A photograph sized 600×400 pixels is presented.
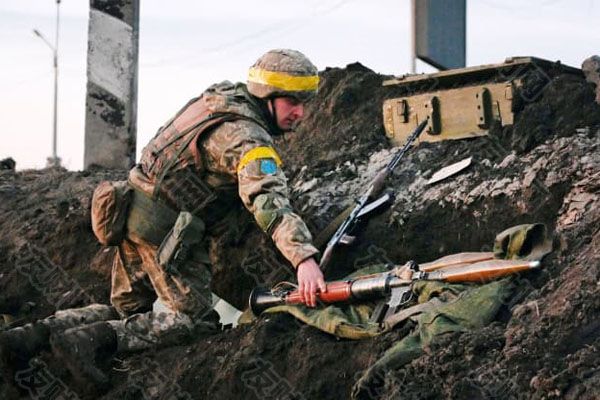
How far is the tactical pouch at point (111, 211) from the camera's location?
696 centimetres

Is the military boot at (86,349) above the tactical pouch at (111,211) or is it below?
below

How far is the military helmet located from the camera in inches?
263

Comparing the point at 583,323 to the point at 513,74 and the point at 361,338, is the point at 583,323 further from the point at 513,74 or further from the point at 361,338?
the point at 513,74

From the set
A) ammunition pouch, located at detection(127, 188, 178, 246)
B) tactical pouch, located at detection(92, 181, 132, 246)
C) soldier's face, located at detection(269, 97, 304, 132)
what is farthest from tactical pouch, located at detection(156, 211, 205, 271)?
soldier's face, located at detection(269, 97, 304, 132)

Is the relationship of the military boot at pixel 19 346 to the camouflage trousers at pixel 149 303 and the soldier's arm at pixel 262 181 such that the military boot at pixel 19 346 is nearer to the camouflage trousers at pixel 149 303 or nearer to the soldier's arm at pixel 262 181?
the camouflage trousers at pixel 149 303

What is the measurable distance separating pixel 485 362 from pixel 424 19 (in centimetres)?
533

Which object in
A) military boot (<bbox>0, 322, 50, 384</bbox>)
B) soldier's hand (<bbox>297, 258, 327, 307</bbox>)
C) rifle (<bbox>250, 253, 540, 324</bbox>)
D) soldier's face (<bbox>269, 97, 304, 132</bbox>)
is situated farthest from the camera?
soldier's face (<bbox>269, 97, 304, 132</bbox>)

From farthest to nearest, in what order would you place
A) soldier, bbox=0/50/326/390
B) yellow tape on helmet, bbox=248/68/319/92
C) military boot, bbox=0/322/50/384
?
yellow tape on helmet, bbox=248/68/319/92
military boot, bbox=0/322/50/384
soldier, bbox=0/50/326/390

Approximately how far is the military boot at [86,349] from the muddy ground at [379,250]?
0.12 meters

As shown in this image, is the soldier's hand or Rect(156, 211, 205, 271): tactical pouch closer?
the soldier's hand

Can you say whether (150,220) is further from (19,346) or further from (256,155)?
(19,346)

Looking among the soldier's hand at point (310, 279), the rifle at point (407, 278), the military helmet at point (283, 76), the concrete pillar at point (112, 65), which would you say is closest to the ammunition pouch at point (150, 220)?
the military helmet at point (283, 76)

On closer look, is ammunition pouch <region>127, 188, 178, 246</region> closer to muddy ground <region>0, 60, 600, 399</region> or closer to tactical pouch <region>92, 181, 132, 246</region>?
tactical pouch <region>92, 181, 132, 246</region>

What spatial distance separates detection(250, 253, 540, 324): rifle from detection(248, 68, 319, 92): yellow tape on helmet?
109 centimetres
